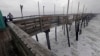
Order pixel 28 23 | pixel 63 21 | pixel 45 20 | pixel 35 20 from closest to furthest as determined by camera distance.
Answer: pixel 28 23 < pixel 35 20 < pixel 45 20 < pixel 63 21

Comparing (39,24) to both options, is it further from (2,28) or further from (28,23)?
(2,28)

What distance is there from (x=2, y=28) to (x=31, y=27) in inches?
79.9

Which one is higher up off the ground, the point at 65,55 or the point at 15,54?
the point at 15,54

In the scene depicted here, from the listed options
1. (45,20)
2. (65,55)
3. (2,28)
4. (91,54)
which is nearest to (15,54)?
(2,28)

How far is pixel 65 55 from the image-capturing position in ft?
37.7

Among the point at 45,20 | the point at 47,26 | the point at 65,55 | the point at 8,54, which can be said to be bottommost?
the point at 65,55

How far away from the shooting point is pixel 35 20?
7078mm

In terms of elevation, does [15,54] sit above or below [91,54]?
above

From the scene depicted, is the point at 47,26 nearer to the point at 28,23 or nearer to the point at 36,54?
the point at 28,23

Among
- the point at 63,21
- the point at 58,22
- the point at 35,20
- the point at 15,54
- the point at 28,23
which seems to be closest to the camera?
the point at 15,54

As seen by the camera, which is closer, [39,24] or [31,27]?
[31,27]

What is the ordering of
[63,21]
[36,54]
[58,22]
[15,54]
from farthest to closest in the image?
[63,21] → [58,22] → [15,54] → [36,54]

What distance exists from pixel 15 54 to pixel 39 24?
4.80 m

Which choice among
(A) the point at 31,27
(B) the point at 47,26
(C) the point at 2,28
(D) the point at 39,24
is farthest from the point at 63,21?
(C) the point at 2,28
